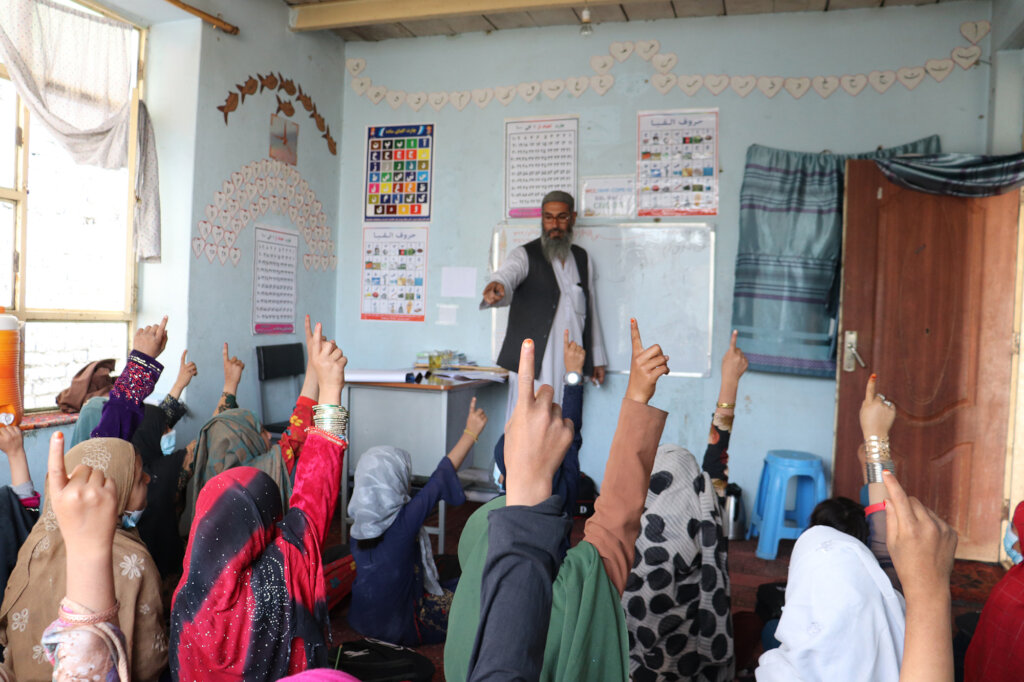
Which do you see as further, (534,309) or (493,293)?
(534,309)

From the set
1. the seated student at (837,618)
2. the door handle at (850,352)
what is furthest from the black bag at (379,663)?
the door handle at (850,352)

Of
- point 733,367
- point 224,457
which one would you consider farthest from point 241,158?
point 733,367

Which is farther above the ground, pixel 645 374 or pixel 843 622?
pixel 645 374

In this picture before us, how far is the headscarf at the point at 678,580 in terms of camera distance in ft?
5.22

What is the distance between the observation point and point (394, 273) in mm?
4879

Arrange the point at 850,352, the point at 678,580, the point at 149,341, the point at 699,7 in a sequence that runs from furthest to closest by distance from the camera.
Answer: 1. the point at 699,7
2. the point at 850,352
3. the point at 149,341
4. the point at 678,580

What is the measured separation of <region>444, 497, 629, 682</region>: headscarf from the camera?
791mm

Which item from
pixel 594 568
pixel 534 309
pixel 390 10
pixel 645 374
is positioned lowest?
pixel 594 568

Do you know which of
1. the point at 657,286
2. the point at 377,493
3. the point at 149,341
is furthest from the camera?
the point at 657,286

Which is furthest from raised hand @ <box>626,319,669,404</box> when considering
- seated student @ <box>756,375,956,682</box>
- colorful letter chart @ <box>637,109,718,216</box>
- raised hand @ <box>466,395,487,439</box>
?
colorful letter chart @ <box>637,109,718,216</box>

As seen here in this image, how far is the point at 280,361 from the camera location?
168 inches

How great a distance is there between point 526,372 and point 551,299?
11.3 ft

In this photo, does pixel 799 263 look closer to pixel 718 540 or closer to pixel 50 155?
pixel 718 540

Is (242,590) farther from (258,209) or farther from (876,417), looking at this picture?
(258,209)
